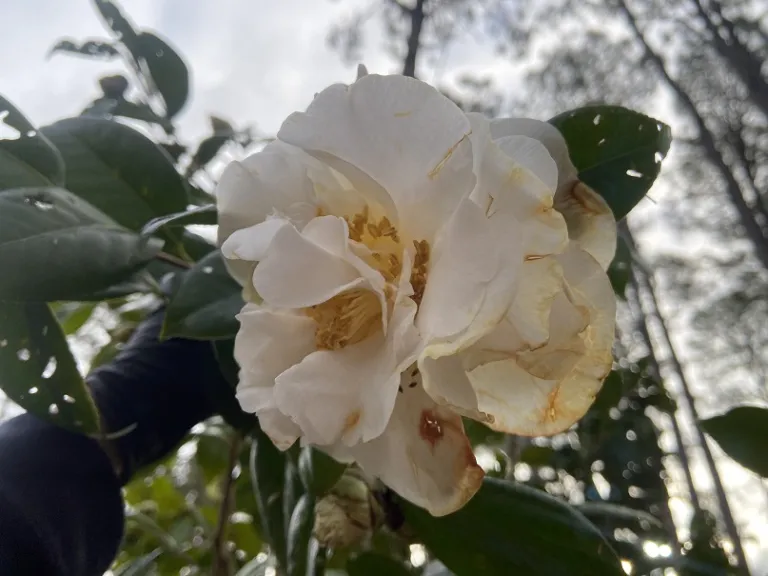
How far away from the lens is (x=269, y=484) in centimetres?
55

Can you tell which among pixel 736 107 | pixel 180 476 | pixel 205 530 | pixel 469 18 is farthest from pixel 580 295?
pixel 736 107

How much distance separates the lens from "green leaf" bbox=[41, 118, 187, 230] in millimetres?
542

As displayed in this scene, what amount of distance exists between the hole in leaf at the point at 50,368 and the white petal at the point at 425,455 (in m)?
0.25

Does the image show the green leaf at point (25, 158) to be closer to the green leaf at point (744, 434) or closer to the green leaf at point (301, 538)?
the green leaf at point (301, 538)

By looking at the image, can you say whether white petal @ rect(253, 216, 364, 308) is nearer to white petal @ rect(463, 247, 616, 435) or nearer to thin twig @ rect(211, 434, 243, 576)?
white petal @ rect(463, 247, 616, 435)

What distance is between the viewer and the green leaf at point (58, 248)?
0.39 metres

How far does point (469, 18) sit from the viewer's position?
11.1ft

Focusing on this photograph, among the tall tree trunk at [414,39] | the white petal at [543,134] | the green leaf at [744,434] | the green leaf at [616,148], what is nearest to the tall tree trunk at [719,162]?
the tall tree trunk at [414,39]

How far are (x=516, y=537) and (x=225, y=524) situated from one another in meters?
0.32

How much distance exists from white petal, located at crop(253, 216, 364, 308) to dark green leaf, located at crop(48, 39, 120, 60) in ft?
2.31

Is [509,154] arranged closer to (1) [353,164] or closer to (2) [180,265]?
(1) [353,164]

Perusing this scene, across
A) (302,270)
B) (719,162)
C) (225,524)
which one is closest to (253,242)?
(302,270)

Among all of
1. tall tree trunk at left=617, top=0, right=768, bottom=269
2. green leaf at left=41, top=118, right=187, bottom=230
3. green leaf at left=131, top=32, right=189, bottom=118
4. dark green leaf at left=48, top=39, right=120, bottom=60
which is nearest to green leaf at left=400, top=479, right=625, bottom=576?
green leaf at left=41, top=118, right=187, bottom=230

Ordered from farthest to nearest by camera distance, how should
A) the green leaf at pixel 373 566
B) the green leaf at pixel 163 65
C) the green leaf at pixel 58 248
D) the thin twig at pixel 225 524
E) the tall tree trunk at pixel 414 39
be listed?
1. the tall tree trunk at pixel 414 39
2. the green leaf at pixel 163 65
3. the thin twig at pixel 225 524
4. the green leaf at pixel 373 566
5. the green leaf at pixel 58 248
